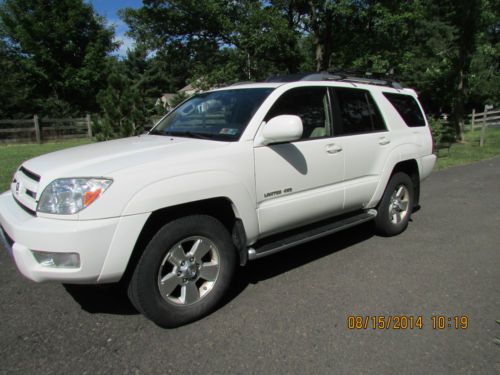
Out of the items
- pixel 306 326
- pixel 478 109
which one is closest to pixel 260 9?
pixel 306 326

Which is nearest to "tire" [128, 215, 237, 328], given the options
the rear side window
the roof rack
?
the roof rack

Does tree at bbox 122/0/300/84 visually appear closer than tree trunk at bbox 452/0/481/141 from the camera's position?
Yes

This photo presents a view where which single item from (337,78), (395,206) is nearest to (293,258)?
(395,206)

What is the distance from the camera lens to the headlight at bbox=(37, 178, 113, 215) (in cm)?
243

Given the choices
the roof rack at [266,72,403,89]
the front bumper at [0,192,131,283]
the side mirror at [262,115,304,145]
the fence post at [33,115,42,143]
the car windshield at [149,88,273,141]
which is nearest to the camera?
the front bumper at [0,192,131,283]

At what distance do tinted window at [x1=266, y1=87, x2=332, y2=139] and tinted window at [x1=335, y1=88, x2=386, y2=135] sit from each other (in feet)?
0.59

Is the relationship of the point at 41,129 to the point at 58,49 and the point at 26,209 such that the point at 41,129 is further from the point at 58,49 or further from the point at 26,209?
the point at 26,209

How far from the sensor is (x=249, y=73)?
13.7 metres

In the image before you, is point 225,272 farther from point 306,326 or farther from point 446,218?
point 446,218

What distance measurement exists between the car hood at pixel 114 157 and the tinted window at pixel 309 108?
0.79 meters

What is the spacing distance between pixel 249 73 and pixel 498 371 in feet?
41.1

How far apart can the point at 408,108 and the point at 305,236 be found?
103 inches

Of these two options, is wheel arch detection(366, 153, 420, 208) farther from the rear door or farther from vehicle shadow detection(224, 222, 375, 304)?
vehicle shadow detection(224, 222, 375, 304)
